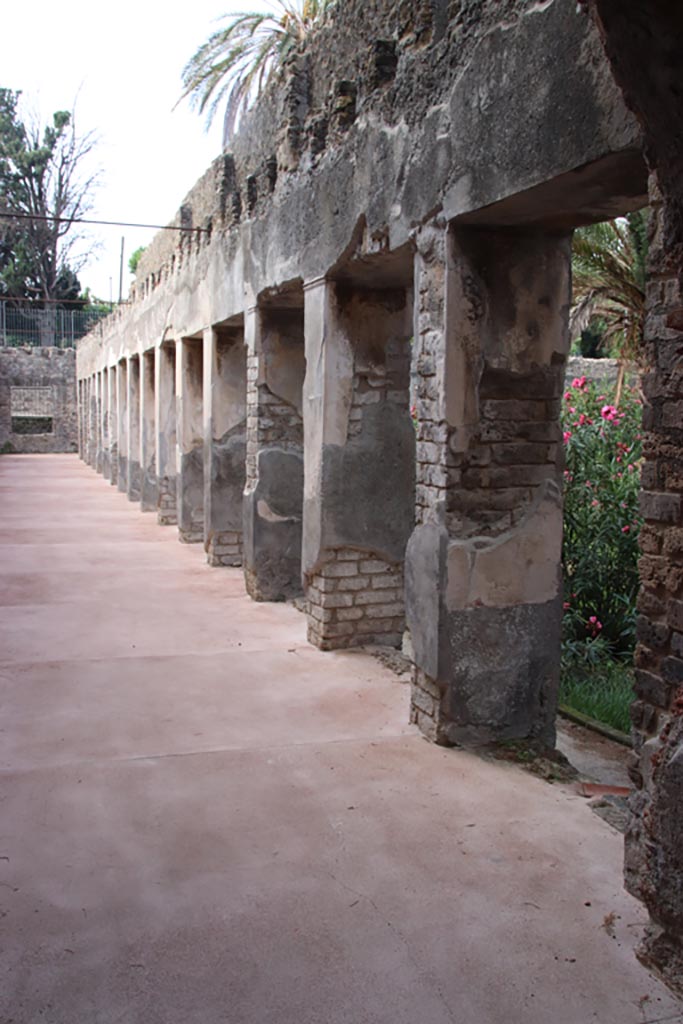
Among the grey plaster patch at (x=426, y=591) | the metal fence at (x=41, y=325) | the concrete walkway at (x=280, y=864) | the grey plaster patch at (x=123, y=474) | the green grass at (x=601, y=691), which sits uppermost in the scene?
the metal fence at (x=41, y=325)

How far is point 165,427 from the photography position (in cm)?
1259

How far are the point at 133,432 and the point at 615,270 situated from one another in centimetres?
971

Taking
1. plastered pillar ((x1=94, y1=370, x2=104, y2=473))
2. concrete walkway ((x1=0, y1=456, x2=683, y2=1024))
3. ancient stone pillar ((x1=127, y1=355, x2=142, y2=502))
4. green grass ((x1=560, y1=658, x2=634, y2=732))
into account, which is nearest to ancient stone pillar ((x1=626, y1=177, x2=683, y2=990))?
concrete walkway ((x1=0, y1=456, x2=683, y2=1024))

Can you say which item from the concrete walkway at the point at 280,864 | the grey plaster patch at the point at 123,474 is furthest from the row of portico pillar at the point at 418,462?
the grey plaster patch at the point at 123,474

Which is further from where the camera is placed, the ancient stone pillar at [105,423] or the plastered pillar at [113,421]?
the ancient stone pillar at [105,423]

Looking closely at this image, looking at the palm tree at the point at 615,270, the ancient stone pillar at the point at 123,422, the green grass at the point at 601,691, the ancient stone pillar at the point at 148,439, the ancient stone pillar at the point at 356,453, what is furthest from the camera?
the ancient stone pillar at the point at 123,422

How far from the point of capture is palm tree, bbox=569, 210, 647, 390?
29.8ft

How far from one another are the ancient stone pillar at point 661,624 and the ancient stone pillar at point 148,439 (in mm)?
11494

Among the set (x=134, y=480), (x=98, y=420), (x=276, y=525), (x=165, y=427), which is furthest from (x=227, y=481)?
(x=98, y=420)

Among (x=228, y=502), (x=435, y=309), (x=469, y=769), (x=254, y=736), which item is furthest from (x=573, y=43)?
(x=228, y=502)

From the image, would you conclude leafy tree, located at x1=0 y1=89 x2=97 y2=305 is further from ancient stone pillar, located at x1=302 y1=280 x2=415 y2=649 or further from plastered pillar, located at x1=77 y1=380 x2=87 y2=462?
ancient stone pillar, located at x1=302 y1=280 x2=415 y2=649

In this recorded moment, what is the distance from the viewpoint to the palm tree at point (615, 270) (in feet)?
29.8

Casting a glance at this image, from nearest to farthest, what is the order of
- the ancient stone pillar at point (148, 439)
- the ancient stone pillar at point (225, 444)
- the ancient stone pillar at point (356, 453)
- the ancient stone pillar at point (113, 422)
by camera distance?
the ancient stone pillar at point (356, 453), the ancient stone pillar at point (225, 444), the ancient stone pillar at point (148, 439), the ancient stone pillar at point (113, 422)

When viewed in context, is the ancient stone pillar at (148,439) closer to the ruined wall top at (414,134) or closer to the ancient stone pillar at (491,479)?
the ruined wall top at (414,134)
